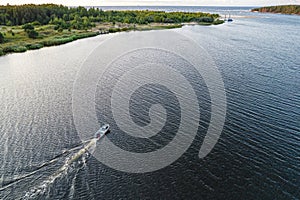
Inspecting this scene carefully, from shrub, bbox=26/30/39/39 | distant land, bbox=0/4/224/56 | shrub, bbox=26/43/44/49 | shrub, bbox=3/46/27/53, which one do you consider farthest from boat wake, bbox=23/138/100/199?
shrub, bbox=26/30/39/39

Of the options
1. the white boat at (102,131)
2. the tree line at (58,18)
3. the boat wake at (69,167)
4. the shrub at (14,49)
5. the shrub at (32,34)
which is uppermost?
the tree line at (58,18)

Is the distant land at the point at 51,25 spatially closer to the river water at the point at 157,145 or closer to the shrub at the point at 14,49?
the shrub at the point at 14,49

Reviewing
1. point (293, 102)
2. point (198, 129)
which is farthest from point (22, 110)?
point (293, 102)

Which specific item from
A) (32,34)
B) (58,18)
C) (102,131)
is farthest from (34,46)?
(58,18)

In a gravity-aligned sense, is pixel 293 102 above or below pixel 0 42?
below

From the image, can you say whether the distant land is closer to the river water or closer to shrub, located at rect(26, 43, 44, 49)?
shrub, located at rect(26, 43, 44, 49)

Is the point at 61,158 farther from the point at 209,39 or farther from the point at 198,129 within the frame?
the point at 209,39

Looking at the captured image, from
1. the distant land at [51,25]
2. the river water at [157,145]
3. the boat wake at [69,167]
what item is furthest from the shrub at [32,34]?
the boat wake at [69,167]
